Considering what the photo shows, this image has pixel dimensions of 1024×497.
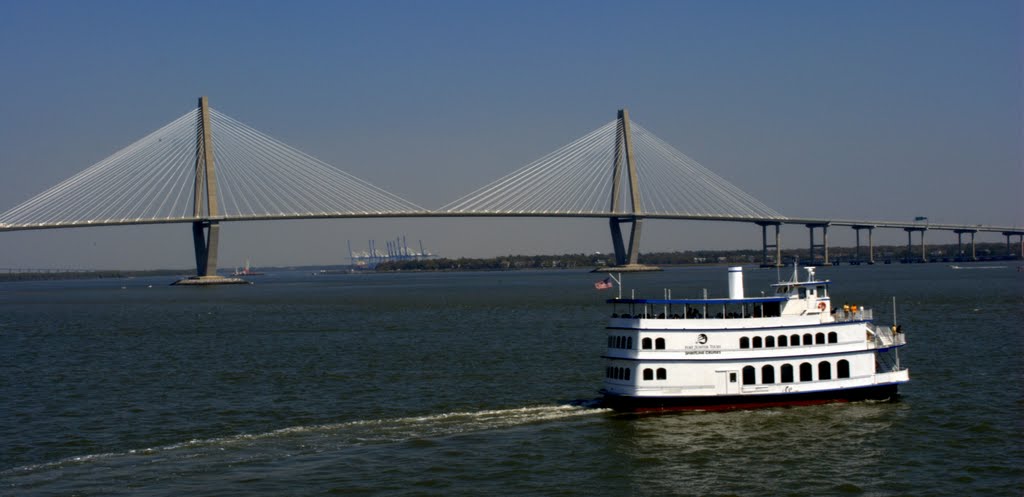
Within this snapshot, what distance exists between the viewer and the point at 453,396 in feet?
89.2

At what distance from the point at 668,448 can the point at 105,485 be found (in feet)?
34.2

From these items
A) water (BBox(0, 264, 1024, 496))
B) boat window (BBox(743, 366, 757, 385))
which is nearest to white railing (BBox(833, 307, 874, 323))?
water (BBox(0, 264, 1024, 496))

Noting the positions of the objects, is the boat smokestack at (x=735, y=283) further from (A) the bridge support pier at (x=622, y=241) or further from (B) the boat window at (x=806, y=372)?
(A) the bridge support pier at (x=622, y=241)

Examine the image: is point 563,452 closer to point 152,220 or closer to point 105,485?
point 105,485

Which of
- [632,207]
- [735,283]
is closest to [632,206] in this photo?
[632,207]

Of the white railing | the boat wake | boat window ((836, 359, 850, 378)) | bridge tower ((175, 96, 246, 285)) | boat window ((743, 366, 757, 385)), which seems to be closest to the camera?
the boat wake

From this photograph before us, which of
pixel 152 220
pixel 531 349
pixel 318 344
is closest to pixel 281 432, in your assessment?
pixel 531 349

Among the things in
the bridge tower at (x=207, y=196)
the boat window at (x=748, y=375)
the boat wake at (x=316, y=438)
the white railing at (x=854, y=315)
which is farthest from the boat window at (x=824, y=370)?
the bridge tower at (x=207, y=196)

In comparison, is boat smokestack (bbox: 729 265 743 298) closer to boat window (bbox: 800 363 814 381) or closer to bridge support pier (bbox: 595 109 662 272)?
boat window (bbox: 800 363 814 381)

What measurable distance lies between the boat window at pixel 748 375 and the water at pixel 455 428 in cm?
82

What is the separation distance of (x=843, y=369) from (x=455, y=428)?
9379mm

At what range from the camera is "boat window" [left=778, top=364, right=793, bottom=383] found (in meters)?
24.4

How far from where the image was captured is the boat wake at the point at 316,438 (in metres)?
20.0

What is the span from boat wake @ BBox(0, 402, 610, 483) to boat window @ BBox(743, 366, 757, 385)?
3340 mm
